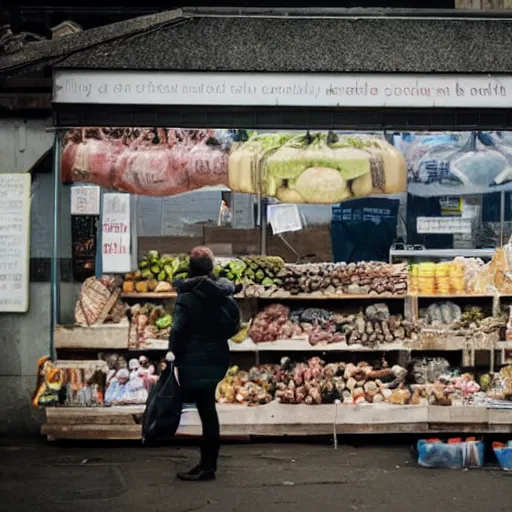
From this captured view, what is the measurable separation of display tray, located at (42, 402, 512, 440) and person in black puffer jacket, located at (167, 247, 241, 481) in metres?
1.12

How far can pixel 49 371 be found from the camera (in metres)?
9.25

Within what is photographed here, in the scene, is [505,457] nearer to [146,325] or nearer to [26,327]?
[146,325]

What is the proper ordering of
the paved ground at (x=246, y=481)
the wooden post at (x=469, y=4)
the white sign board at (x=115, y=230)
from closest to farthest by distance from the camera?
1. the paved ground at (x=246, y=481)
2. the white sign board at (x=115, y=230)
3. the wooden post at (x=469, y=4)

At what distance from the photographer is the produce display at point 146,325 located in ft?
30.8

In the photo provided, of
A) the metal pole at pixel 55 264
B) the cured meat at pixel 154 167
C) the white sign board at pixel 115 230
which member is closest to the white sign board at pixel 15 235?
the metal pole at pixel 55 264

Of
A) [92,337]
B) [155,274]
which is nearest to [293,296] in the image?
[155,274]

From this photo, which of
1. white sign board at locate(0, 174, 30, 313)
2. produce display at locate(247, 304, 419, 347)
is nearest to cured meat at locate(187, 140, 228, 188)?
produce display at locate(247, 304, 419, 347)

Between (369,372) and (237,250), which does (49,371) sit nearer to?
(237,250)

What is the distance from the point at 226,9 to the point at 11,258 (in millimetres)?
2962

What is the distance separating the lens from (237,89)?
29.5ft

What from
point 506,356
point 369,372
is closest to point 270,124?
point 369,372

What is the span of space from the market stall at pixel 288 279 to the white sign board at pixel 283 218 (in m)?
0.02

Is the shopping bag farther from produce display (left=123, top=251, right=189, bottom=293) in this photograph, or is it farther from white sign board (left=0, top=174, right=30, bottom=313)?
white sign board (left=0, top=174, right=30, bottom=313)

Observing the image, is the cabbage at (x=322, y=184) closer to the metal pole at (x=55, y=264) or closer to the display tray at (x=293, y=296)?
the display tray at (x=293, y=296)
